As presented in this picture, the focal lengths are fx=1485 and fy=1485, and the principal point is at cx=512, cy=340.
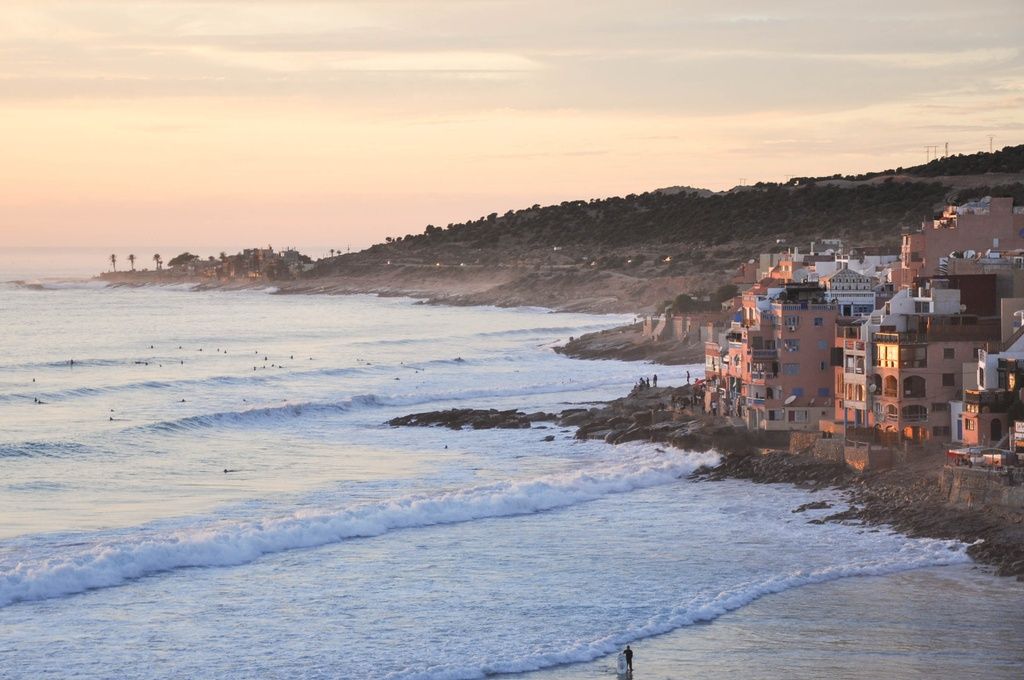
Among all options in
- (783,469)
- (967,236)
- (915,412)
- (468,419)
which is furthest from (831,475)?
(967,236)

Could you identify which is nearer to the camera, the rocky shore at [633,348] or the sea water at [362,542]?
the sea water at [362,542]

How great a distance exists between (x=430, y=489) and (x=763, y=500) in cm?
996


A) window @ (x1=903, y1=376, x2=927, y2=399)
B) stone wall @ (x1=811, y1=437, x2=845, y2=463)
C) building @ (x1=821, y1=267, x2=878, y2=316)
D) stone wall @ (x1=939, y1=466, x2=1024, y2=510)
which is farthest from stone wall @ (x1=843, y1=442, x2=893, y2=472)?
building @ (x1=821, y1=267, x2=878, y2=316)

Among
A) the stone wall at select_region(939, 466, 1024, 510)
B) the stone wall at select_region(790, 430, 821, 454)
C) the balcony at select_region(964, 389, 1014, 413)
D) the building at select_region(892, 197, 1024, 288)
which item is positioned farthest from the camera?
the building at select_region(892, 197, 1024, 288)

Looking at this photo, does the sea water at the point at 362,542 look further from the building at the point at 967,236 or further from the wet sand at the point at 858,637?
the building at the point at 967,236

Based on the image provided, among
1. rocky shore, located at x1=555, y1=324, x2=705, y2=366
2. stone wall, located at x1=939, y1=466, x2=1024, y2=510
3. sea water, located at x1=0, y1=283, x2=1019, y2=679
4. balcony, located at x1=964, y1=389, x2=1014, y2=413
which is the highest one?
balcony, located at x1=964, y1=389, x2=1014, y2=413

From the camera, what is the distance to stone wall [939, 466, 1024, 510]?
35844 millimetres

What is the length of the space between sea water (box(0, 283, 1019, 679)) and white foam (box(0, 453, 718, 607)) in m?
0.08

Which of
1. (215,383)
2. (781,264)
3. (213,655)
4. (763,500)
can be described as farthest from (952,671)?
(215,383)

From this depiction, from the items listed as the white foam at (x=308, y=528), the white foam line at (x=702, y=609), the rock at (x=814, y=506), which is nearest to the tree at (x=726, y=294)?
the white foam at (x=308, y=528)

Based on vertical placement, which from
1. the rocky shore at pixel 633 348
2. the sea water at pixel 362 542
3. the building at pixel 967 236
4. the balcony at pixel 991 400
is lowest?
the sea water at pixel 362 542

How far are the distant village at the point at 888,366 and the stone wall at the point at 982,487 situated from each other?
0.15 meters

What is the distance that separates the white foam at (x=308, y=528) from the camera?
→ 1302 inches

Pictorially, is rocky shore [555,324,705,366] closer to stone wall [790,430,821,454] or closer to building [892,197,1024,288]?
building [892,197,1024,288]
